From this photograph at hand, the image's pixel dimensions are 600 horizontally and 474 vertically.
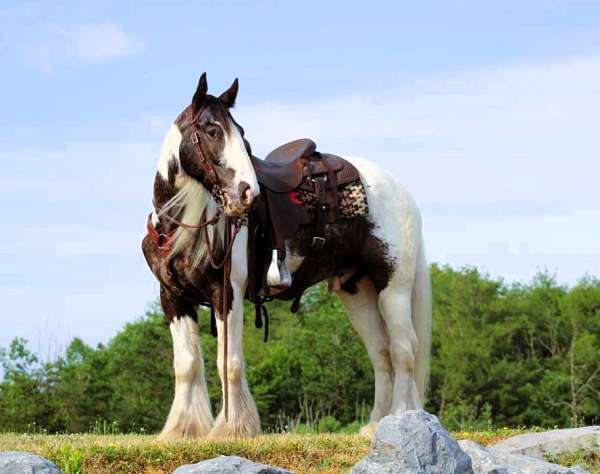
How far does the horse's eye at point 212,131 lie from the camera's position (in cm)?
921

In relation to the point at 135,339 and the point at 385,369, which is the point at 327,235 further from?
Result: the point at 135,339

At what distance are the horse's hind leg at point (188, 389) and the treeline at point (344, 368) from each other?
19.4 metres

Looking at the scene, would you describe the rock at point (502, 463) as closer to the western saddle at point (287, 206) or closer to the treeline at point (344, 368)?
the western saddle at point (287, 206)

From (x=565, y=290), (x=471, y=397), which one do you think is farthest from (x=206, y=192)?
(x=565, y=290)

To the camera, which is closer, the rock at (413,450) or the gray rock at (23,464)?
the gray rock at (23,464)

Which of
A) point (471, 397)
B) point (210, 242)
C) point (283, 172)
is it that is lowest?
point (471, 397)

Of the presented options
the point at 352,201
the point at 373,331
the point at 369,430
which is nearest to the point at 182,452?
the point at 369,430

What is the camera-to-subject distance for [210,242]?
9.38 metres

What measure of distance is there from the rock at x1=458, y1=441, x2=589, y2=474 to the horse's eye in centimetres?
334

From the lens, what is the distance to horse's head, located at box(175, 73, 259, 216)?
9.02 metres

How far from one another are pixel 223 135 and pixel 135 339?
2841cm

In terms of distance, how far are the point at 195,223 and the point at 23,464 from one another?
3.44 m

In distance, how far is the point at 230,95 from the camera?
948cm

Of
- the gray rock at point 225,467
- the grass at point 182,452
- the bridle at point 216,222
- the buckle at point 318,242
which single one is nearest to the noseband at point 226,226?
the bridle at point 216,222
